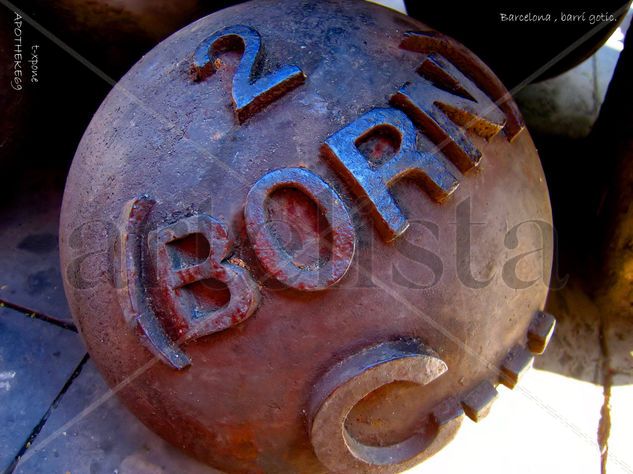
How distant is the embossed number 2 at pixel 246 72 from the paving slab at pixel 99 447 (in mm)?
1158

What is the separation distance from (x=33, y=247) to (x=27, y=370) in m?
0.58

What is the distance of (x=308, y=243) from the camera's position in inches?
51.9

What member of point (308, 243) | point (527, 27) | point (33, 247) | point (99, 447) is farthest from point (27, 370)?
point (527, 27)

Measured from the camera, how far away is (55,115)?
260 centimetres

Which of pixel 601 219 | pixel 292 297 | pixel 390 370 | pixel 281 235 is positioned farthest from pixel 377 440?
pixel 601 219

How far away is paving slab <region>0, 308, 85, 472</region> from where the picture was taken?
1.97 m

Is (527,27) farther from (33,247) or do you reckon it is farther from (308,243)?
(33,247)

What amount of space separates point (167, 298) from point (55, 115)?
162 centimetres

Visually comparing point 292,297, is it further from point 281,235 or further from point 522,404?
point 522,404

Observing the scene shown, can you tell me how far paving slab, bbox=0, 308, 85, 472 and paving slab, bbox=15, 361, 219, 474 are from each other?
0.06 meters

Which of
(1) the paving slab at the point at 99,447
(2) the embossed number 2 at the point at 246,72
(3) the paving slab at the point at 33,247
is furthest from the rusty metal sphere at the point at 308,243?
(3) the paving slab at the point at 33,247

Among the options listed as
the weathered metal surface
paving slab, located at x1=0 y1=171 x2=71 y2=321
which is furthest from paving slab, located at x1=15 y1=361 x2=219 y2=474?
the weathered metal surface

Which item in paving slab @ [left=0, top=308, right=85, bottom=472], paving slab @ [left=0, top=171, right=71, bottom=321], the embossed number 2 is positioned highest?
the embossed number 2

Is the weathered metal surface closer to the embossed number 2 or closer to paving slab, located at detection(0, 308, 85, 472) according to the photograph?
the embossed number 2
